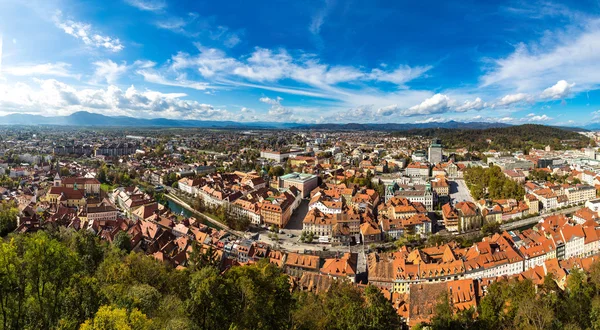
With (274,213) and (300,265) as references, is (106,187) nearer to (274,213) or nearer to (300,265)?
(274,213)

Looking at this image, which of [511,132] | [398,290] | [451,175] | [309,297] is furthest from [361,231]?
[511,132]

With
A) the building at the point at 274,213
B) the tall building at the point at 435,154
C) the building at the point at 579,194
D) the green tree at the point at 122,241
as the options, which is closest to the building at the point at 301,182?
the building at the point at 274,213

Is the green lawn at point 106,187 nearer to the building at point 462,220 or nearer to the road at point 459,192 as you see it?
the building at point 462,220

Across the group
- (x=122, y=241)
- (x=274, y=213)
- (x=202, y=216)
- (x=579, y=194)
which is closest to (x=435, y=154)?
(x=579, y=194)

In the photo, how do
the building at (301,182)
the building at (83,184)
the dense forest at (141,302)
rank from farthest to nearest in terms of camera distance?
the building at (301,182) < the building at (83,184) < the dense forest at (141,302)

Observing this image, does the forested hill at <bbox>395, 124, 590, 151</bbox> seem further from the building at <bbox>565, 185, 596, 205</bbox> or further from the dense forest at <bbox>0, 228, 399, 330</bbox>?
the dense forest at <bbox>0, 228, 399, 330</bbox>

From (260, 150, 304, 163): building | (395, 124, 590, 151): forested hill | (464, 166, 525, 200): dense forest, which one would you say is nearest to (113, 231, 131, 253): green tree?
(464, 166, 525, 200): dense forest

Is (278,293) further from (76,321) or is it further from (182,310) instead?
(76,321)
